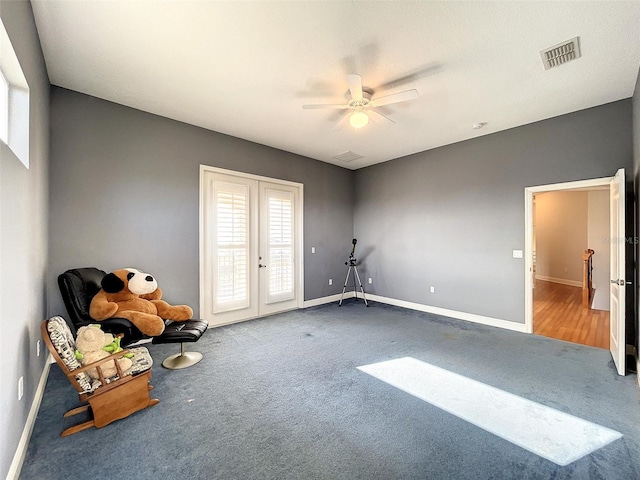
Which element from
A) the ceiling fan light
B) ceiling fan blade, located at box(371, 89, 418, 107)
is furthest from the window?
ceiling fan blade, located at box(371, 89, 418, 107)

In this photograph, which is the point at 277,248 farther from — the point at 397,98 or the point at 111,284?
the point at 397,98

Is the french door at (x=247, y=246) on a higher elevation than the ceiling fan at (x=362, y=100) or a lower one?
lower

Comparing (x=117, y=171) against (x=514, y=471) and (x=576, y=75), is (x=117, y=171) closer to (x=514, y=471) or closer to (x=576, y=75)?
(x=514, y=471)

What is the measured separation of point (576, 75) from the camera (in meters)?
2.77

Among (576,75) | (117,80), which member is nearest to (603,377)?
(576,75)

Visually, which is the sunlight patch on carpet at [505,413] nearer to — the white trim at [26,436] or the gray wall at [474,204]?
the gray wall at [474,204]

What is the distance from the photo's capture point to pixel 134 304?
118 inches

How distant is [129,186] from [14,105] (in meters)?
1.68

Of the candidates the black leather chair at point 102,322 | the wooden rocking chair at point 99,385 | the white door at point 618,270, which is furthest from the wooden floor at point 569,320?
the wooden rocking chair at point 99,385

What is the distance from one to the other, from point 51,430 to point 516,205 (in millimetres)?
5540

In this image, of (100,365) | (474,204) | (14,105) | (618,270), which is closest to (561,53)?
(618,270)

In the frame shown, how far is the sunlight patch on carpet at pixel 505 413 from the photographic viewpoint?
181 centimetres

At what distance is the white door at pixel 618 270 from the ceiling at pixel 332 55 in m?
1.19

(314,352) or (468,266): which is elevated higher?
(468,266)
